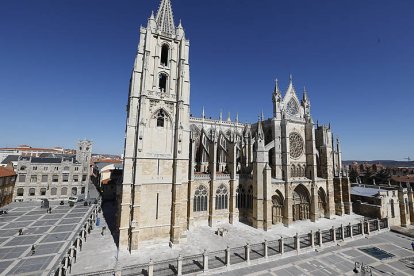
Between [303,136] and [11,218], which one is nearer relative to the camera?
[11,218]

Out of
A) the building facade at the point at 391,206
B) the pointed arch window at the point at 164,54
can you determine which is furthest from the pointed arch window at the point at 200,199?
the building facade at the point at 391,206

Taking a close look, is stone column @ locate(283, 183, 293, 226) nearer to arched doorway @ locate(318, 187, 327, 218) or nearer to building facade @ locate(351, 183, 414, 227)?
arched doorway @ locate(318, 187, 327, 218)

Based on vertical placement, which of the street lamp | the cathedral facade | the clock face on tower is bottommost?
the street lamp

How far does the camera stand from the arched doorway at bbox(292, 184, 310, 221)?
29.3 metres

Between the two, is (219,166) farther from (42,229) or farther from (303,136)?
(42,229)

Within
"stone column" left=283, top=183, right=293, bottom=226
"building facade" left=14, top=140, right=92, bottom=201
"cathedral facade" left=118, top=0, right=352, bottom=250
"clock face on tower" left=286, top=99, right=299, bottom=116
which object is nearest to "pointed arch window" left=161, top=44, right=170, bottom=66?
"cathedral facade" left=118, top=0, right=352, bottom=250

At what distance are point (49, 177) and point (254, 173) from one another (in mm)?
44107

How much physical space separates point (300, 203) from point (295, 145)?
859cm

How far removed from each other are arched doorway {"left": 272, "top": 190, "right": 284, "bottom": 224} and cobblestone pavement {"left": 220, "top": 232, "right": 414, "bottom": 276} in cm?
740

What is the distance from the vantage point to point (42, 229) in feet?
82.7

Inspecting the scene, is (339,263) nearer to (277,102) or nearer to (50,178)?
(277,102)

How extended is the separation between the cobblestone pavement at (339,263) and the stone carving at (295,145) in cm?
1275

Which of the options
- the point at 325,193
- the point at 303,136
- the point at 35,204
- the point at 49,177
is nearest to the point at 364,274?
the point at 325,193

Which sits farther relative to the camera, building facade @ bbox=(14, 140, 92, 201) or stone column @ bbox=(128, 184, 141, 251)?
building facade @ bbox=(14, 140, 92, 201)
